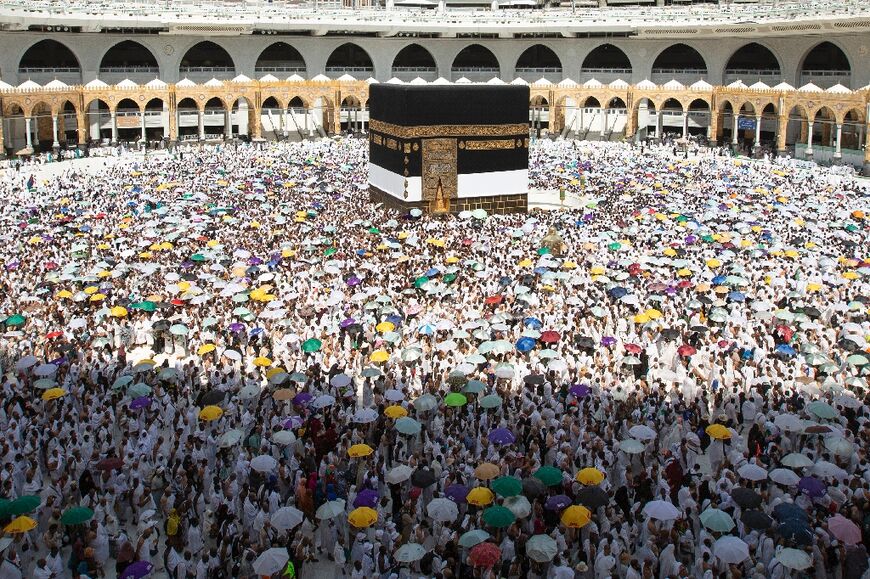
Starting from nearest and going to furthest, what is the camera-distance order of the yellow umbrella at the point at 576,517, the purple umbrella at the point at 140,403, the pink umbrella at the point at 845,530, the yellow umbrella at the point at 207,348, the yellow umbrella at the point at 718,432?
the pink umbrella at the point at 845,530 < the yellow umbrella at the point at 576,517 < the yellow umbrella at the point at 718,432 < the purple umbrella at the point at 140,403 < the yellow umbrella at the point at 207,348

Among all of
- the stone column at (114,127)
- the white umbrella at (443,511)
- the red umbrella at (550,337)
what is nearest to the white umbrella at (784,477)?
the white umbrella at (443,511)

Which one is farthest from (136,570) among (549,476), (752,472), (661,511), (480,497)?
(752,472)

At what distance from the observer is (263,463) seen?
11.6m

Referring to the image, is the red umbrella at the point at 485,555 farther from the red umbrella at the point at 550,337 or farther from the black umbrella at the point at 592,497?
the red umbrella at the point at 550,337

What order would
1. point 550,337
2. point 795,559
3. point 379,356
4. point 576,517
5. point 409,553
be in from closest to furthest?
1. point 795,559
2. point 409,553
3. point 576,517
4. point 379,356
5. point 550,337

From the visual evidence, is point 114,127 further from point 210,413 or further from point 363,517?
point 363,517

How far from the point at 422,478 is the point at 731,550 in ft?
13.2

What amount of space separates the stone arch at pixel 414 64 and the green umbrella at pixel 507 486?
5196 centimetres

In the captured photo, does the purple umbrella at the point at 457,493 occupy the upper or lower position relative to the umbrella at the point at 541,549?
upper

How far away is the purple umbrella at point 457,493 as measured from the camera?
11.0 m

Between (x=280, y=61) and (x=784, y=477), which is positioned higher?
(x=280, y=61)

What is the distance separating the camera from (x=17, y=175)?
3812 cm

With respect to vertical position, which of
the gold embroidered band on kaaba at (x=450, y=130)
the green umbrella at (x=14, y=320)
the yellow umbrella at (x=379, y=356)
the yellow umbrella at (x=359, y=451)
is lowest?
the yellow umbrella at (x=359, y=451)

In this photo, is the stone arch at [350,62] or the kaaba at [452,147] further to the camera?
the stone arch at [350,62]
